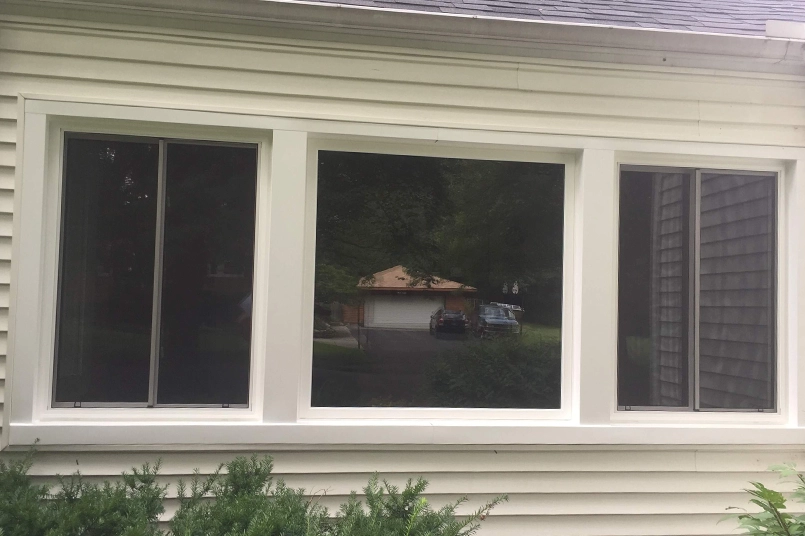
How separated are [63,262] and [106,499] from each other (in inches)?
48.4

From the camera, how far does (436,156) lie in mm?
3537

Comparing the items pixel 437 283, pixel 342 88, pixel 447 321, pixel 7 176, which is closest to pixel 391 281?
pixel 437 283

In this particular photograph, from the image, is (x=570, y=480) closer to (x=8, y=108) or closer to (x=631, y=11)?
(x=631, y=11)

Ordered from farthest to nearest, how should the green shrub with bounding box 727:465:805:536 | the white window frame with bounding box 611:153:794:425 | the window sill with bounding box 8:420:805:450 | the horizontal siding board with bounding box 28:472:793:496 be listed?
1. the white window frame with bounding box 611:153:794:425
2. the horizontal siding board with bounding box 28:472:793:496
3. the window sill with bounding box 8:420:805:450
4. the green shrub with bounding box 727:465:805:536

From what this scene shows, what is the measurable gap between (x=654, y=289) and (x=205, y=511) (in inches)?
103

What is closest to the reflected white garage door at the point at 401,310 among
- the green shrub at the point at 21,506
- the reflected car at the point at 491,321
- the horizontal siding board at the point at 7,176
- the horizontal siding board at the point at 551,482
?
the reflected car at the point at 491,321

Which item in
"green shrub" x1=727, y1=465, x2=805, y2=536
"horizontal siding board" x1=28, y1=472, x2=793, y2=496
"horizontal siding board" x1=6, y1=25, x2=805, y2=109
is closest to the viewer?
"green shrub" x1=727, y1=465, x2=805, y2=536

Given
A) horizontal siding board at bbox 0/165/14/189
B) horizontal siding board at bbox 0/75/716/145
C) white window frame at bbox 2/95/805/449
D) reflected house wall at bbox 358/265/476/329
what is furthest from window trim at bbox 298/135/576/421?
horizontal siding board at bbox 0/165/14/189

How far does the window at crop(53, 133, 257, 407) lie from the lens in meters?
3.24

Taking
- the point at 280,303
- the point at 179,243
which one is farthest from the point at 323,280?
the point at 179,243

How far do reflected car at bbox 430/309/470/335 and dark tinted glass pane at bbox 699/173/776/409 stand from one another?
1384 millimetres

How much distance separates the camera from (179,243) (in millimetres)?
3299

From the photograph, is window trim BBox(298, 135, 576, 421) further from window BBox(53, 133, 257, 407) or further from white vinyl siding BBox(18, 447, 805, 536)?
window BBox(53, 133, 257, 407)

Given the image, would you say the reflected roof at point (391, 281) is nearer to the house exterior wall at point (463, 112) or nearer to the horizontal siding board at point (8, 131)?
the house exterior wall at point (463, 112)
